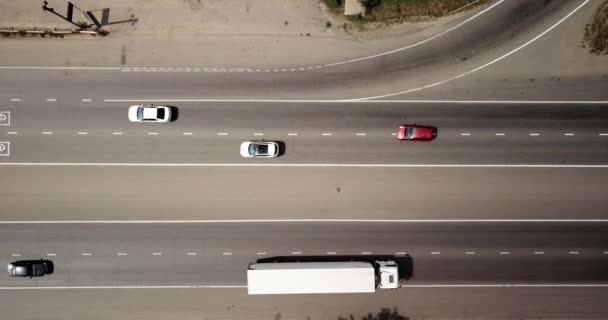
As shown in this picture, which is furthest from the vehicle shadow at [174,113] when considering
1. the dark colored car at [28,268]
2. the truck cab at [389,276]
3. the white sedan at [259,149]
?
the truck cab at [389,276]

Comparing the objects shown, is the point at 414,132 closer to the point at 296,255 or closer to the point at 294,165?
the point at 294,165

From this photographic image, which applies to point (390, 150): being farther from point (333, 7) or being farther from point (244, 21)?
point (244, 21)

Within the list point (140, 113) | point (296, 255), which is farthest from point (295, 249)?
point (140, 113)

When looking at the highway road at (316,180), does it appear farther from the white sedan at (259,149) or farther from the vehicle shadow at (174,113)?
the white sedan at (259,149)

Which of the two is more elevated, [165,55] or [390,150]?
[165,55]

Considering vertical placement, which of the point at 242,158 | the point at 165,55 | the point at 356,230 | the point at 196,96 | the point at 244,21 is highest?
the point at 244,21

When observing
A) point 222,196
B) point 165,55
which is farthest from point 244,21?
point 222,196
